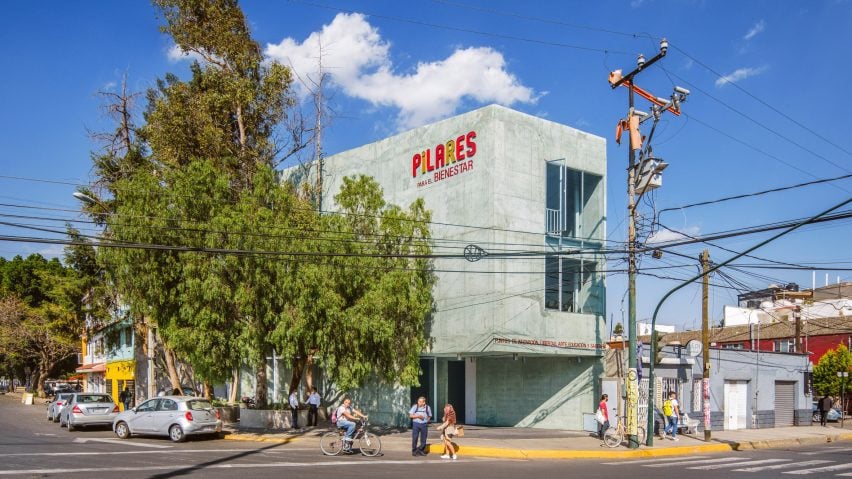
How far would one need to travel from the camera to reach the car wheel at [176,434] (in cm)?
2367

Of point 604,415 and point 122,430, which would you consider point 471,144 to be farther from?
point 122,430

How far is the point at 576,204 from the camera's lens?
30.0 meters

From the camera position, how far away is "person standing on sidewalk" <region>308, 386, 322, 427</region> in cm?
2805

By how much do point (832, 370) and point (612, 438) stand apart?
29569 millimetres

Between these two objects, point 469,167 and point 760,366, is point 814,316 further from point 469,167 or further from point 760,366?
point 469,167

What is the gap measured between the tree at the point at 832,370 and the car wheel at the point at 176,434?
39.4 m

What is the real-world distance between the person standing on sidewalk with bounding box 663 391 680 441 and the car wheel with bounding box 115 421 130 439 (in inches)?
750

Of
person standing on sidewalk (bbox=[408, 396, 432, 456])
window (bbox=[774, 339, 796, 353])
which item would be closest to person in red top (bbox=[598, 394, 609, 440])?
person standing on sidewalk (bbox=[408, 396, 432, 456])

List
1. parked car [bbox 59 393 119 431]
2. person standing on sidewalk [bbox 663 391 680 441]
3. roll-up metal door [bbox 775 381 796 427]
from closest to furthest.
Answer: person standing on sidewalk [bbox 663 391 680 441] < parked car [bbox 59 393 119 431] < roll-up metal door [bbox 775 381 796 427]

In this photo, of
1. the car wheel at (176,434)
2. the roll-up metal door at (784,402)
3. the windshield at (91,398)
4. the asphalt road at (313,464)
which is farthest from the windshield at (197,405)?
the roll-up metal door at (784,402)

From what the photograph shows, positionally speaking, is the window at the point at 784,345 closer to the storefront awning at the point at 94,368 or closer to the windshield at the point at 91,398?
the windshield at the point at 91,398

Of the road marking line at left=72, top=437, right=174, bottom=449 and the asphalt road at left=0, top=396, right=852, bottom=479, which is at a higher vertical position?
the asphalt road at left=0, top=396, right=852, bottom=479

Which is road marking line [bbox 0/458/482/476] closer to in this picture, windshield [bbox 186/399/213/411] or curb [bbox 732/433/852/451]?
windshield [bbox 186/399/213/411]

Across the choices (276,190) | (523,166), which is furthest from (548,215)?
(276,190)
